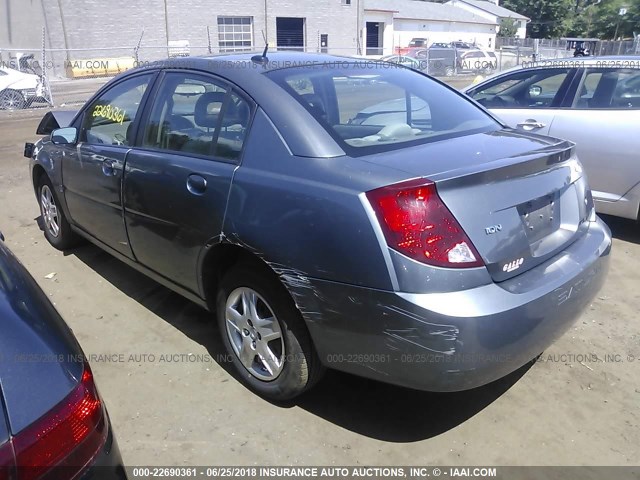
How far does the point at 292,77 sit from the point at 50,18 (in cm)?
3064

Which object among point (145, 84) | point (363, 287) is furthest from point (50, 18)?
point (363, 287)

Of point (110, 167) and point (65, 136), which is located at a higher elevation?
point (65, 136)

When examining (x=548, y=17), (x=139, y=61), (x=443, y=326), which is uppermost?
(x=548, y=17)

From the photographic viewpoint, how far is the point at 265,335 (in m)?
2.79

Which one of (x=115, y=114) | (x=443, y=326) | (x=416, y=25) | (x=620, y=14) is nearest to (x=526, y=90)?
(x=115, y=114)

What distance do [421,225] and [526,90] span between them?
13.4ft

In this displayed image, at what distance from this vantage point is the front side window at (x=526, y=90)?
5.34 meters

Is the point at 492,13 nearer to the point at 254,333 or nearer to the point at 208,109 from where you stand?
the point at 208,109

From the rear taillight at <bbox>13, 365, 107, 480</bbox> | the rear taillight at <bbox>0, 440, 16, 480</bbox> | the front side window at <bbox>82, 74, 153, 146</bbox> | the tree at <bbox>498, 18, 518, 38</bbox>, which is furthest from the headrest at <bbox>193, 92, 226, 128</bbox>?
the tree at <bbox>498, 18, 518, 38</bbox>

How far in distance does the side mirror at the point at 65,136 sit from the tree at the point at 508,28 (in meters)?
72.6

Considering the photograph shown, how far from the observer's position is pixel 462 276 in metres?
2.18

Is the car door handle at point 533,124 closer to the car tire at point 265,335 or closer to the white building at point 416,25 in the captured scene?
the car tire at point 265,335

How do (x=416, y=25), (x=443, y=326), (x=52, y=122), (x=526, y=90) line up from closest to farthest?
(x=443, y=326) → (x=52, y=122) → (x=526, y=90) → (x=416, y=25)

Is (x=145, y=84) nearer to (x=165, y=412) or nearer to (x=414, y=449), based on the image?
(x=165, y=412)
